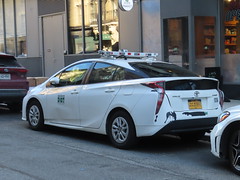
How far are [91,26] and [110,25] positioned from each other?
126 cm

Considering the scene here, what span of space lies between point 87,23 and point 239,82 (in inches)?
292

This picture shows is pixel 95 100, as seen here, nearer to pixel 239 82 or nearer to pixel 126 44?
pixel 239 82

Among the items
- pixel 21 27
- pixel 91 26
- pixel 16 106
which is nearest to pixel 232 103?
pixel 16 106

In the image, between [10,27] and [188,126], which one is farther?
[10,27]

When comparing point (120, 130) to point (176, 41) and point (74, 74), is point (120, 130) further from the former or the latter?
point (176, 41)

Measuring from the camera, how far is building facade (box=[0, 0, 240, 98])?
13531 mm

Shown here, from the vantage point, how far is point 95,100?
303 inches

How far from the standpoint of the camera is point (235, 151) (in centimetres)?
571

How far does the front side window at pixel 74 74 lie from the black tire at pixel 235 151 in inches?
136

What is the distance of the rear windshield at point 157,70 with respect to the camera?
7.24 metres

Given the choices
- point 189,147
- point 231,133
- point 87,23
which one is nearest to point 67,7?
point 87,23

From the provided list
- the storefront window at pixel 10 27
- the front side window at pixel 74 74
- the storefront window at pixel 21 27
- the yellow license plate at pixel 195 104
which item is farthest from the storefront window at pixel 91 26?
the yellow license plate at pixel 195 104

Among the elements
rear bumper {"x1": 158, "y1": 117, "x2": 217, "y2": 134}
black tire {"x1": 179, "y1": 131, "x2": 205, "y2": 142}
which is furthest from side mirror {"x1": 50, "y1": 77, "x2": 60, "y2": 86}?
rear bumper {"x1": 158, "y1": 117, "x2": 217, "y2": 134}

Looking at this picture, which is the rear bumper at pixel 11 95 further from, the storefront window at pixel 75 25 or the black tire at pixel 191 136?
the storefront window at pixel 75 25
